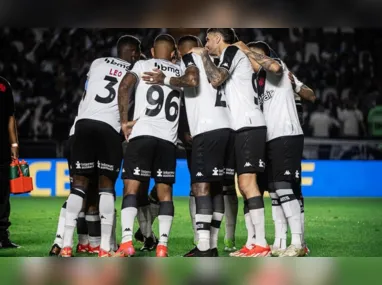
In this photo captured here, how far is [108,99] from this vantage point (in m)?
6.16

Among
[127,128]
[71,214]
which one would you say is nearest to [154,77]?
[127,128]

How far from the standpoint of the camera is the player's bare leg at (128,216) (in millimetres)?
5828

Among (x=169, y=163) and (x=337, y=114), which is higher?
(x=337, y=114)

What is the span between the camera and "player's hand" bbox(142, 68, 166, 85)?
233 inches

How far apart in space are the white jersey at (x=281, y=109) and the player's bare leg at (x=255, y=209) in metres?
0.43

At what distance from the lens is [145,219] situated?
6824mm

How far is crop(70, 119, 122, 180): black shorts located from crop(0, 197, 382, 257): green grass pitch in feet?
2.83

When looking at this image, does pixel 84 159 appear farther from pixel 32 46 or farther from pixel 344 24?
pixel 32 46

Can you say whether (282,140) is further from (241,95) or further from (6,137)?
(6,137)

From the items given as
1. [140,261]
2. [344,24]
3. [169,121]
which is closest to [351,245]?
[169,121]

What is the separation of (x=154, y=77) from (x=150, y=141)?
0.48 m

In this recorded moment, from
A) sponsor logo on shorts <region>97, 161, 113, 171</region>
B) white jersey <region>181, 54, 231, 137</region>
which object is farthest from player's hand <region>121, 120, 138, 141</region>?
white jersey <region>181, 54, 231, 137</region>

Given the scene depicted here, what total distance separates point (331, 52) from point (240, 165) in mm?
11413

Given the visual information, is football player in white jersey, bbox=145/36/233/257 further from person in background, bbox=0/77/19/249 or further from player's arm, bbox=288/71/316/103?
person in background, bbox=0/77/19/249
